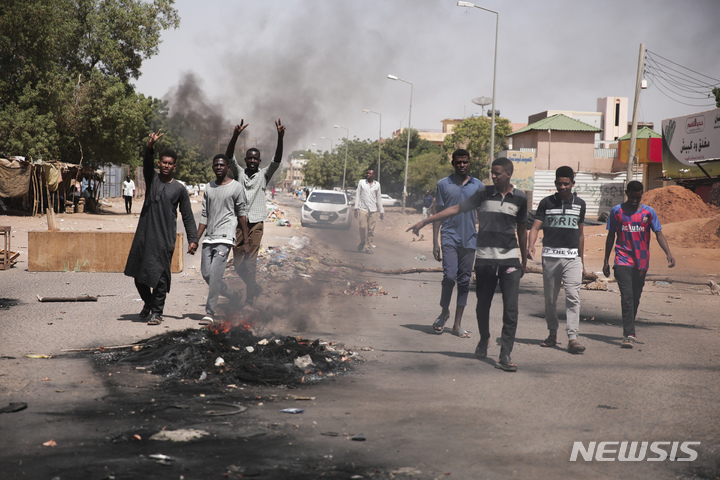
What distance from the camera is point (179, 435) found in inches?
141

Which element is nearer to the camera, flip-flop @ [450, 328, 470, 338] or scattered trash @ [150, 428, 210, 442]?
scattered trash @ [150, 428, 210, 442]

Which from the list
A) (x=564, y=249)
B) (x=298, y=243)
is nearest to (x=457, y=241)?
(x=564, y=249)

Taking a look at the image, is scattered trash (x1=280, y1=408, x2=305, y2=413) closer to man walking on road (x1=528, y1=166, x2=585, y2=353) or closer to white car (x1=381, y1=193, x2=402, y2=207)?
man walking on road (x1=528, y1=166, x2=585, y2=353)

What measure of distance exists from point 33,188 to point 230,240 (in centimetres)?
2130

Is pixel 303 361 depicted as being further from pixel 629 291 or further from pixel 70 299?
pixel 70 299

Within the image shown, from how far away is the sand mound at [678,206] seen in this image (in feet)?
102

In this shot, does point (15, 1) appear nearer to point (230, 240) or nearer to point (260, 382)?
point (230, 240)

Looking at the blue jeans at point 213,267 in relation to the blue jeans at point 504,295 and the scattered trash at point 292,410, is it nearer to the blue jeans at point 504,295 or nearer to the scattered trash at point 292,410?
the blue jeans at point 504,295

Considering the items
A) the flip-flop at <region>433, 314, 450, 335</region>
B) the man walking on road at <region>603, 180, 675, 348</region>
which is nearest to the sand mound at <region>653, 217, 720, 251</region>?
the man walking on road at <region>603, 180, 675, 348</region>

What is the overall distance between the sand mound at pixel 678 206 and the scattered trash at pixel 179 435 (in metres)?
30.8

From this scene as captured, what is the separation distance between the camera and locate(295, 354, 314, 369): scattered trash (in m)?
5.26

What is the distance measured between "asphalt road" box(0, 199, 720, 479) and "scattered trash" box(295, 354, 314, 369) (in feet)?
1.05

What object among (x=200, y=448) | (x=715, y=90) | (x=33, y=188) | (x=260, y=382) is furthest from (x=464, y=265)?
(x=715, y=90)

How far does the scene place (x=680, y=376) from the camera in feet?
17.9
